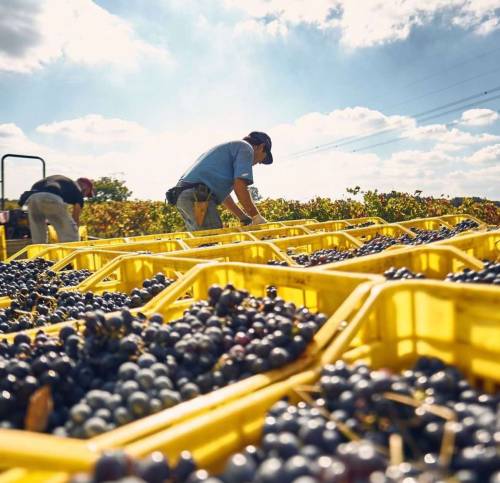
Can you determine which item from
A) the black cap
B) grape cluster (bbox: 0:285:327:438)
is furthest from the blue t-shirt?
grape cluster (bbox: 0:285:327:438)

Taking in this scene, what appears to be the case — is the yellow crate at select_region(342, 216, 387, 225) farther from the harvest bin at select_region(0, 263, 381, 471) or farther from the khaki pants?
the khaki pants

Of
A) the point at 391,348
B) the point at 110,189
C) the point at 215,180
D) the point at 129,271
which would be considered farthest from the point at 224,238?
the point at 110,189

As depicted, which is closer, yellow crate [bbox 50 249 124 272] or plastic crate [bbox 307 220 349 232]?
yellow crate [bbox 50 249 124 272]

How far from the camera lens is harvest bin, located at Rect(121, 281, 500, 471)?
0.91 metres

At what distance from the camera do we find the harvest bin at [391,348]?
0.91m

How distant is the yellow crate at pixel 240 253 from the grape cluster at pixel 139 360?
142 cm

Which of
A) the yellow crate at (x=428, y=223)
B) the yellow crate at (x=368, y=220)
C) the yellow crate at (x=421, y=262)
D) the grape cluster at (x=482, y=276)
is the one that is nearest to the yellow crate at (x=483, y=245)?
the yellow crate at (x=421, y=262)

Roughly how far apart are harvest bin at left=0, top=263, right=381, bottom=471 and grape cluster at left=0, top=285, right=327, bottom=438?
7 centimetres

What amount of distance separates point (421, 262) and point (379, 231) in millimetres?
2071

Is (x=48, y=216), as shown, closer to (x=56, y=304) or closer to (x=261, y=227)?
(x=261, y=227)

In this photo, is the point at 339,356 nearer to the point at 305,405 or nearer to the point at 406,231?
the point at 305,405

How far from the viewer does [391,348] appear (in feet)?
4.61

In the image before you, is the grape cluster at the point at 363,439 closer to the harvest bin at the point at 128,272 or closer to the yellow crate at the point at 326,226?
the harvest bin at the point at 128,272

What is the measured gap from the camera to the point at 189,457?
0.82 m
